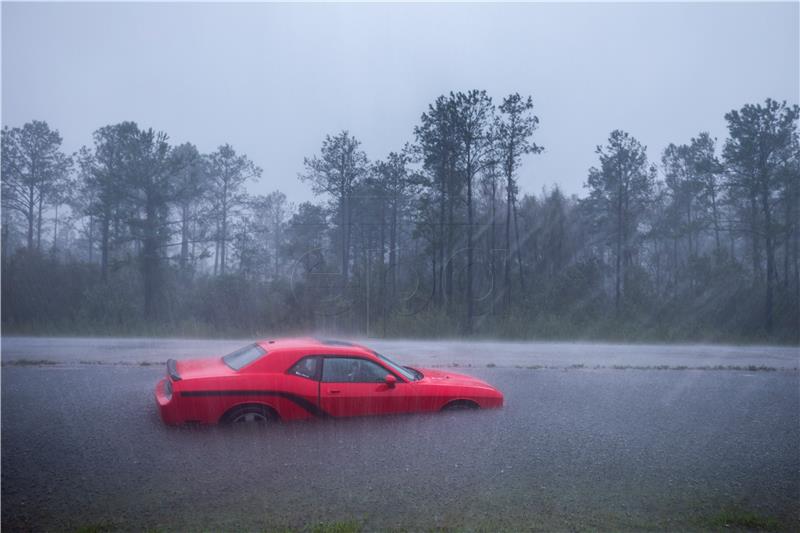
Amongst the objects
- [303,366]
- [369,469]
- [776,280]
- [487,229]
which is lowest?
[369,469]

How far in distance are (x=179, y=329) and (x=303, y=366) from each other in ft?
51.2

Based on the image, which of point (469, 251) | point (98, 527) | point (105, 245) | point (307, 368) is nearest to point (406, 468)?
point (307, 368)

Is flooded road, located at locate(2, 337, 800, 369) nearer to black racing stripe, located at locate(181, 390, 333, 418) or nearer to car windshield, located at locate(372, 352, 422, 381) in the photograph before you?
car windshield, located at locate(372, 352, 422, 381)

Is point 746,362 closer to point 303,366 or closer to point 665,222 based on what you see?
point 303,366

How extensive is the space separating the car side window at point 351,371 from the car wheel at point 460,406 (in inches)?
37.4

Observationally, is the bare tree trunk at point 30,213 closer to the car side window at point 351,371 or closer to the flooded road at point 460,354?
the flooded road at point 460,354

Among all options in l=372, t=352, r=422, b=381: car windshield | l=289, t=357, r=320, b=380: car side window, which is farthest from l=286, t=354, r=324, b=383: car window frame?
l=372, t=352, r=422, b=381: car windshield

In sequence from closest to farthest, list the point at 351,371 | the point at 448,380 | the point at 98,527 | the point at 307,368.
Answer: the point at 98,527 → the point at 307,368 → the point at 351,371 → the point at 448,380

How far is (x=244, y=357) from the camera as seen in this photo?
6727 millimetres

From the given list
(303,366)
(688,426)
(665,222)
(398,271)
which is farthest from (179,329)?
(665,222)

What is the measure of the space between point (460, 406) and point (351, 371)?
62.6 inches

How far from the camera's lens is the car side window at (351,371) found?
6.42 m

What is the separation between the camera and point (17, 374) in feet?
29.7

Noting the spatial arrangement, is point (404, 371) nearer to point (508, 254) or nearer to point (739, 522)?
point (739, 522)
